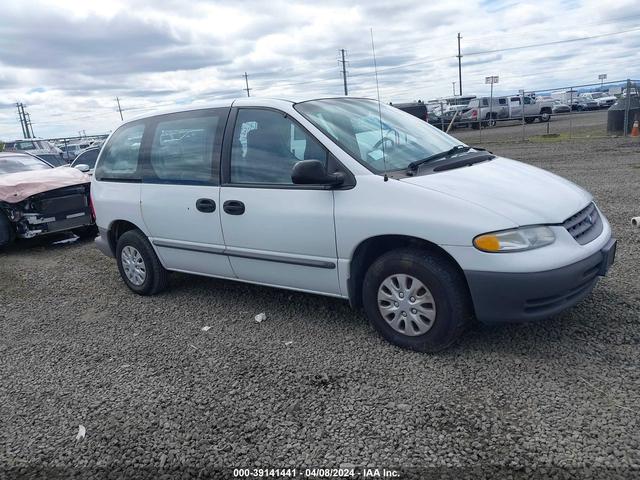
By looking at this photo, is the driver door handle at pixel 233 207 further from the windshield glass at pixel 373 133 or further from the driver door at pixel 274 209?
the windshield glass at pixel 373 133

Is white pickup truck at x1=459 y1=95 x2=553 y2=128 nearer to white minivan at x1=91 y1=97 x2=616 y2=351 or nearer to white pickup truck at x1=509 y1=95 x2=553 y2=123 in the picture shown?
white pickup truck at x1=509 y1=95 x2=553 y2=123

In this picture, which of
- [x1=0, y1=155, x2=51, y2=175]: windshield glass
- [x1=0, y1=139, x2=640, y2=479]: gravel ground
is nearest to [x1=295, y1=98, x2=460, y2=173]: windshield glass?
[x1=0, y1=139, x2=640, y2=479]: gravel ground

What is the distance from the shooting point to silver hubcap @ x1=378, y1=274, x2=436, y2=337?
3482mm

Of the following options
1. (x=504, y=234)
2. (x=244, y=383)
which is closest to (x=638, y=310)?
(x=504, y=234)

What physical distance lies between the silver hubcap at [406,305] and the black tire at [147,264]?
2.51 m

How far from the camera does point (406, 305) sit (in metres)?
3.57

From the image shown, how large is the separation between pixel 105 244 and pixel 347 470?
159 inches

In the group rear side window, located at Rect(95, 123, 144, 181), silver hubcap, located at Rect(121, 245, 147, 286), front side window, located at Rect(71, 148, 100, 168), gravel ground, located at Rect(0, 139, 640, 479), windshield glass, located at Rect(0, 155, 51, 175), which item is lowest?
gravel ground, located at Rect(0, 139, 640, 479)

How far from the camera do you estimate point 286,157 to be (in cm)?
404

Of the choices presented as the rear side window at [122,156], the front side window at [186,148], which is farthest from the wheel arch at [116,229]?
the front side window at [186,148]

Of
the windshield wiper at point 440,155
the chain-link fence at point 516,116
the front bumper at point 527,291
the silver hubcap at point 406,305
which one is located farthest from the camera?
the chain-link fence at point 516,116

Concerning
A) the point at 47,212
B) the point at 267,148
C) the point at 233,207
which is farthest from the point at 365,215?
the point at 47,212

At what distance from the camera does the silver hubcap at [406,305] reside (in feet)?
11.4

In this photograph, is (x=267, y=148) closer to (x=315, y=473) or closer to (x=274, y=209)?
(x=274, y=209)
